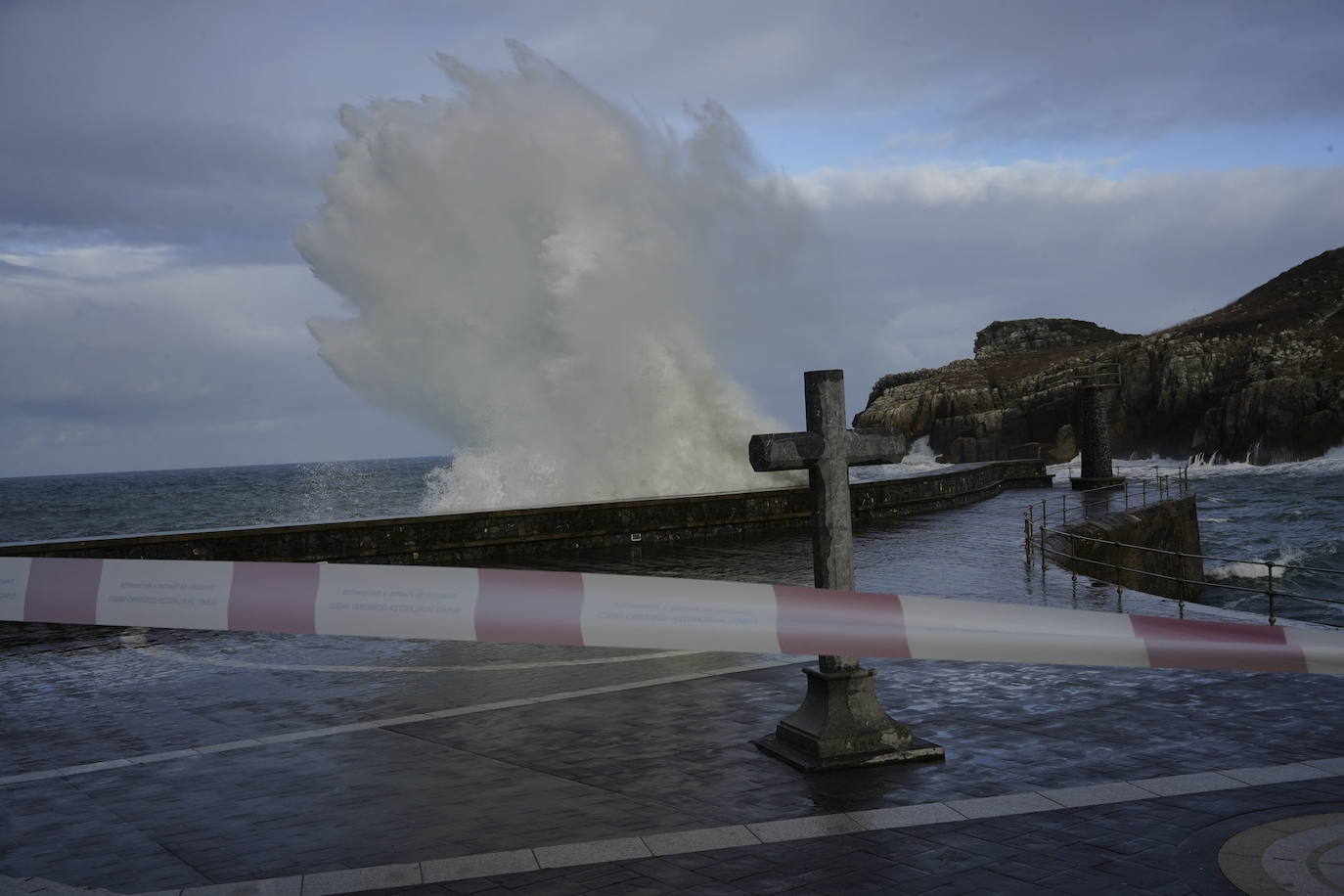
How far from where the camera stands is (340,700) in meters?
8.38

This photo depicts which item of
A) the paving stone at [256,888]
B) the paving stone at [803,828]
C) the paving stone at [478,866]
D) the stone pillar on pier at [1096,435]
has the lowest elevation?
the paving stone at [256,888]

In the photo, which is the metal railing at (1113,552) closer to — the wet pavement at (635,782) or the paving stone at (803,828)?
the wet pavement at (635,782)

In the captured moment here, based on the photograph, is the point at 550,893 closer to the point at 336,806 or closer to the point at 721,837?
the point at 721,837

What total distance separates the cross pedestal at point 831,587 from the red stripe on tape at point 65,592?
334 centimetres

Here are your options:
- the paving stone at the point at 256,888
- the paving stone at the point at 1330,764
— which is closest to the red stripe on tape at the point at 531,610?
the paving stone at the point at 256,888

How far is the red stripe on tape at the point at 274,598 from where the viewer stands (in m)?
4.59

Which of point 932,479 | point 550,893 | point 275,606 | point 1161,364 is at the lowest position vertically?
point 550,893

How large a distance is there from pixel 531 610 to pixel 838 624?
4.08 ft

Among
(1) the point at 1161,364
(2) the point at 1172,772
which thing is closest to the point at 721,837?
(2) the point at 1172,772

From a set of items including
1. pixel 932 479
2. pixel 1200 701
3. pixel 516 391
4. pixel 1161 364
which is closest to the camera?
pixel 1200 701

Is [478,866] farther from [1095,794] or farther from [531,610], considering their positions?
[1095,794]

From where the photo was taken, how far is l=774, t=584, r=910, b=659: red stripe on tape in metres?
4.43

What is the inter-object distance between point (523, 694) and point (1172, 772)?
452 cm

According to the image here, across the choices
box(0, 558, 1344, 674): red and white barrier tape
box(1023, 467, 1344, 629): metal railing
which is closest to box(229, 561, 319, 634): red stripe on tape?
box(0, 558, 1344, 674): red and white barrier tape
